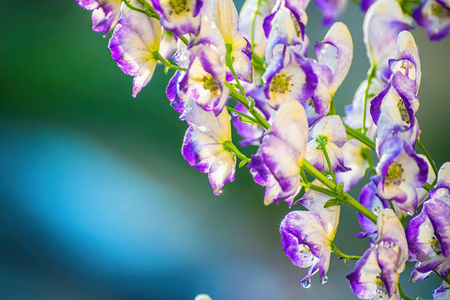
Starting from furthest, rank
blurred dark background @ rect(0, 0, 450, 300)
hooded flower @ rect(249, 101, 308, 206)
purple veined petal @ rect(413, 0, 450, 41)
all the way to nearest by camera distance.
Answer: blurred dark background @ rect(0, 0, 450, 300)
purple veined petal @ rect(413, 0, 450, 41)
hooded flower @ rect(249, 101, 308, 206)

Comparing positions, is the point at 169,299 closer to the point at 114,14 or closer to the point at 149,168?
the point at 149,168

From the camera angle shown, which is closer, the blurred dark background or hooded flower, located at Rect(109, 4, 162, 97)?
hooded flower, located at Rect(109, 4, 162, 97)

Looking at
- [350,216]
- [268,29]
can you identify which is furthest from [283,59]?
[350,216]

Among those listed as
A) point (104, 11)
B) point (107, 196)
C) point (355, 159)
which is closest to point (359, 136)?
point (355, 159)

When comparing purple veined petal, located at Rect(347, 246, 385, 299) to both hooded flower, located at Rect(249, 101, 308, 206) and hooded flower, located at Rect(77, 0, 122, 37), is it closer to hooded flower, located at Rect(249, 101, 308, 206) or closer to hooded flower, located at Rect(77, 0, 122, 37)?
hooded flower, located at Rect(249, 101, 308, 206)

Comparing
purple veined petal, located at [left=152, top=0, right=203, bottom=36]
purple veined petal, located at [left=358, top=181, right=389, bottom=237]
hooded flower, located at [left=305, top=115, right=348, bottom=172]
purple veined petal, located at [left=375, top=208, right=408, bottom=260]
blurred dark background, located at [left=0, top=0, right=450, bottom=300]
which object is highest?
blurred dark background, located at [left=0, top=0, right=450, bottom=300]

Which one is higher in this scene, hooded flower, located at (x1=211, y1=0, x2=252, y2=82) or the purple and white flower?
hooded flower, located at (x1=211, y1=0, x2=252, y2=82)

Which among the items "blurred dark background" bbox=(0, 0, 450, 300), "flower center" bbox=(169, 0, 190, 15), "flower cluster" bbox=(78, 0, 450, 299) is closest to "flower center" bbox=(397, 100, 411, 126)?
"flower cluster" bbox=(78, 0, 450, 299)
